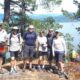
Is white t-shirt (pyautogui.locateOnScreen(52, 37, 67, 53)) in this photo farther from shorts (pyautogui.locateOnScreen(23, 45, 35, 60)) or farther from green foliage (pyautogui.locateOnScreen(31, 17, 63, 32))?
green foliage (pyautogui.locateOnScreen(31, 17, 63, 32))

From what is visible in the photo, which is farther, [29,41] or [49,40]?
[49,40]

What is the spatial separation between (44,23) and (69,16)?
4.03 meters

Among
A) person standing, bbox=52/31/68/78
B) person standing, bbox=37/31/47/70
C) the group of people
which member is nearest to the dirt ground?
the group of people

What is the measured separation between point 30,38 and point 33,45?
29 cm

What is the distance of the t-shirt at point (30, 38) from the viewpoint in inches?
627

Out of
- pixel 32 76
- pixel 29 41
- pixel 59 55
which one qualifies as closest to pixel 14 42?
pixel 29 41

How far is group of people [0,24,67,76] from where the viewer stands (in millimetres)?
15812

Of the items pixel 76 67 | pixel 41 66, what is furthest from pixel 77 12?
pixel 41 66

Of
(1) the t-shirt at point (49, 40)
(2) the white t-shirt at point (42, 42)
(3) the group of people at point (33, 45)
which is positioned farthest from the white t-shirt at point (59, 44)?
(2) the white t-shirt at point (42, 42)

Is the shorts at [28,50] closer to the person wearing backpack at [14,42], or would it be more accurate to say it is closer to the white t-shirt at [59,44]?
the person wearing backpack at [14,42]

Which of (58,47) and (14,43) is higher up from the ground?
(14,43)

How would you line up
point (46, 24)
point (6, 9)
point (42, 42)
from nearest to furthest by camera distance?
point (42, 42) < point (46, 24) < point (6, 9)

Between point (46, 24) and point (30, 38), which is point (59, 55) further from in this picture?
point (46, 24)

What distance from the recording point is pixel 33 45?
16062 mm
